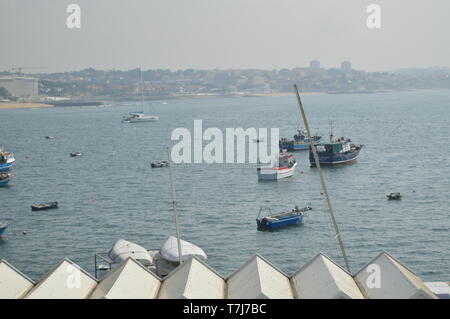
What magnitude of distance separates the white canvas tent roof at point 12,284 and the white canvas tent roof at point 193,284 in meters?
3.64

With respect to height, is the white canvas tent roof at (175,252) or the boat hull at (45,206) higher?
the white canvas tent roof at (175,252)

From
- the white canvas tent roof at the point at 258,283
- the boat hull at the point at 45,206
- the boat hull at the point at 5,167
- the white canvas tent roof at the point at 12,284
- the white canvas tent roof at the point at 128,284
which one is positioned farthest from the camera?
the boat hull at the point at 5,167

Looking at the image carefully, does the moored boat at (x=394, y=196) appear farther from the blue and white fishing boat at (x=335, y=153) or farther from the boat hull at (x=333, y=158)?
the boat hull at (x=333, y=158)

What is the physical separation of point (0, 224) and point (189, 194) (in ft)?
52.4

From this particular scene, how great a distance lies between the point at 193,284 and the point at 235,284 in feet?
4.12

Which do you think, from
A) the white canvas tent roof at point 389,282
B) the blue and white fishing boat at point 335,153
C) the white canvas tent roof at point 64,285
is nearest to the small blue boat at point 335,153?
the blue and white fishing boat at point 335,153

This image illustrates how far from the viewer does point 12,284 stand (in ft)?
58.9

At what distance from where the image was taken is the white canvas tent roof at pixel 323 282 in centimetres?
1563

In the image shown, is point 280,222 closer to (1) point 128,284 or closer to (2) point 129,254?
(2) point 129,254

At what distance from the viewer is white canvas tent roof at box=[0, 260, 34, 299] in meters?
17.5

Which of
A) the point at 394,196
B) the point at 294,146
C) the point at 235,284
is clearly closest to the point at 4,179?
the point at 394,196

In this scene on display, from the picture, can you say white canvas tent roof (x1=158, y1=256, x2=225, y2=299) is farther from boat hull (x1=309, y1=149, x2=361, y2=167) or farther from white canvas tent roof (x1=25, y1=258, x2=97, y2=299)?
boat hull (x1=309, y1=149, x2=361, y2=167)

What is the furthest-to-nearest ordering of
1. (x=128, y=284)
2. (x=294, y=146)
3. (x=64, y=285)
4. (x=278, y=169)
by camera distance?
(x=294, y=146)
(x=278, y=169)
(x=64, y=285)
(x=128, y=284)

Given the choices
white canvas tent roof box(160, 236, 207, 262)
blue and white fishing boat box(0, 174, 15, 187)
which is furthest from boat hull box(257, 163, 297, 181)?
white canvas tent roof box(160, 236, 207, 262)
